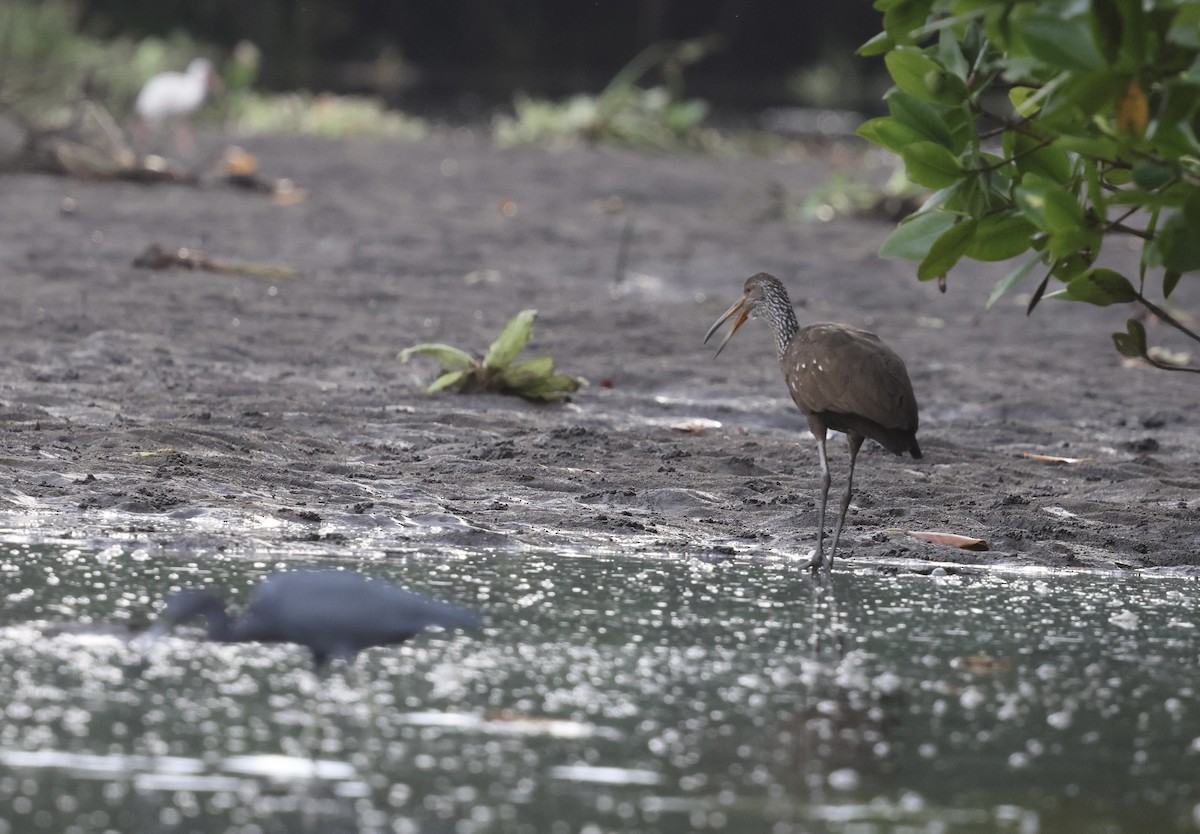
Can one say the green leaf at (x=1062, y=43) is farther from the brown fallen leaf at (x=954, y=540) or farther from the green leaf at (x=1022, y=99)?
the brown fallen leaf at (x=954, y=540)

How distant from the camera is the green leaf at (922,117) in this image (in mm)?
3889

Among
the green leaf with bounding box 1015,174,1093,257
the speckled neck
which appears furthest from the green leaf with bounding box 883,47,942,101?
the speckled neck

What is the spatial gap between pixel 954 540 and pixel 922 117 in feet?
4.58

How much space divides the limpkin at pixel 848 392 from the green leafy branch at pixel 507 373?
1636mm

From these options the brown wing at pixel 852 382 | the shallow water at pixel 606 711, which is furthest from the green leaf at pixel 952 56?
the shallow water at pixel 606 711

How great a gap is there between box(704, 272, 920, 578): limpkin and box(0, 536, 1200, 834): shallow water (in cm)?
59

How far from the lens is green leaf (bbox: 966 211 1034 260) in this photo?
13.2 feet

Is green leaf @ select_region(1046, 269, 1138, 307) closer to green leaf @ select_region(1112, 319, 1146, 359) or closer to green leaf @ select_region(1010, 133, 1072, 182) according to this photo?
green leaf @ select_region(1112, 319, 1146, 359)

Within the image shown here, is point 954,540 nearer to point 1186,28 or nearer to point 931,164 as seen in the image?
point 931,164

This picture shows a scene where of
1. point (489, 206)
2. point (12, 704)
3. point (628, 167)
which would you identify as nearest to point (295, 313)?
point (489, 206)

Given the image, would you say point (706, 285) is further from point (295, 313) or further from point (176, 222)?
point (176, 222)

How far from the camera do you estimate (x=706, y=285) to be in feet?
32.1

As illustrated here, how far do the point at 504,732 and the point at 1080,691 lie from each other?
119 centimetres

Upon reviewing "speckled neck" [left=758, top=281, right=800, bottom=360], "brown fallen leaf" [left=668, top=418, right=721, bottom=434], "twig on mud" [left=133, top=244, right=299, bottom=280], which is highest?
"speckled neck" [left=758, top=281, right=800, bottom=360]
